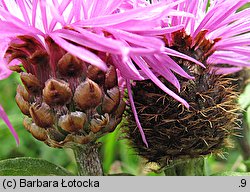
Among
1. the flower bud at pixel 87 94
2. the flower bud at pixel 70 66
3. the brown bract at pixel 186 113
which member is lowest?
the brown bract at pixel 186 113

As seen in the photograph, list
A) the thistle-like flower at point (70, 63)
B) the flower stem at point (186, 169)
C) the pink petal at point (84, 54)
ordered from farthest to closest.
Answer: the flower stem at point (186, 169) < the thistle-like flower at point (70, 63) < the pink petal at point (84, 54)

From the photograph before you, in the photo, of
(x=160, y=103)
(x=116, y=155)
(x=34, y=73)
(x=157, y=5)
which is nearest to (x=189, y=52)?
(x=160, y=103)

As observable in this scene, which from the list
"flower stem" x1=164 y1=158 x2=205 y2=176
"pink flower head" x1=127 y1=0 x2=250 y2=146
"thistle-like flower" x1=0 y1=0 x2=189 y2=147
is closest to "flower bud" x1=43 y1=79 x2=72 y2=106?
"thistle-like flower" x1=0 y1=0 x2=189 y2=147

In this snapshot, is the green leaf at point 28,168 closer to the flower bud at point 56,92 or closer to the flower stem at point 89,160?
the flower stem at point 89,160
